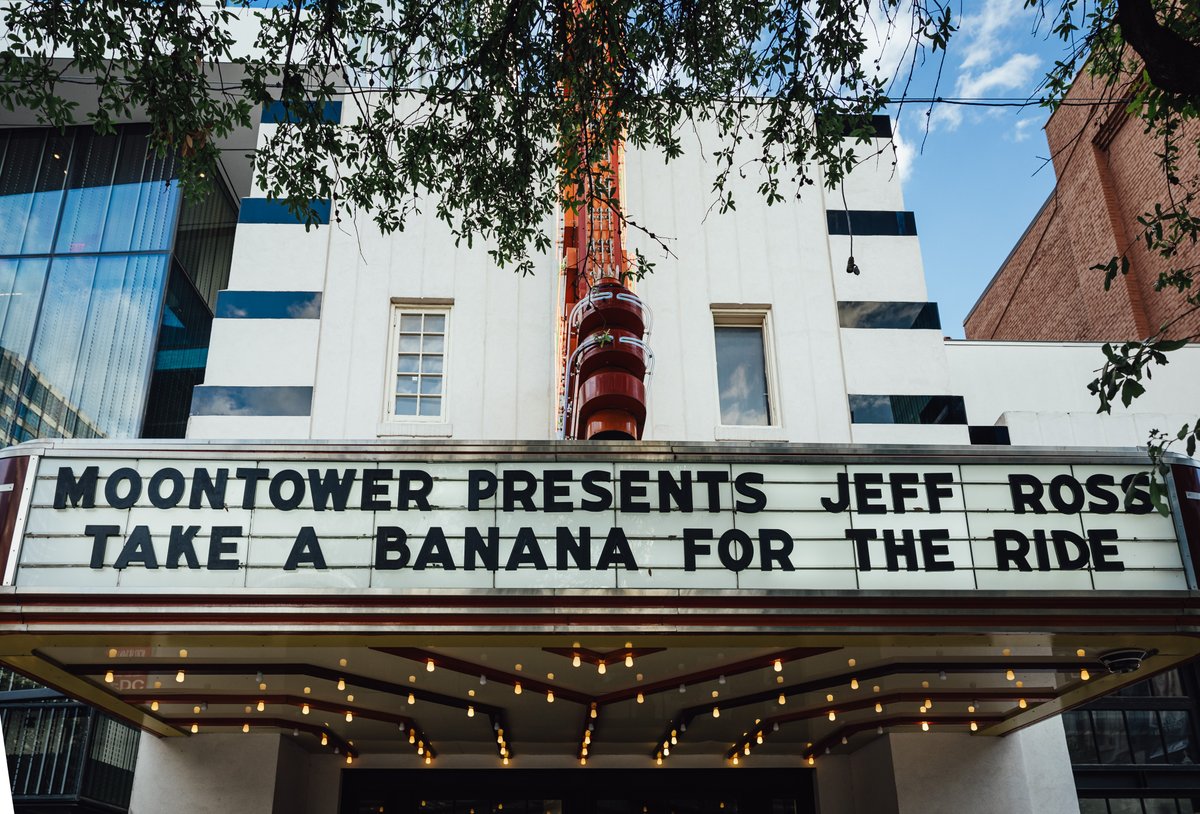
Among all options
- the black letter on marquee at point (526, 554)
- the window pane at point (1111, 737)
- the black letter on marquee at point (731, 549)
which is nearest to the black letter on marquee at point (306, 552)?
the black letter on marquee at point (526, 554)

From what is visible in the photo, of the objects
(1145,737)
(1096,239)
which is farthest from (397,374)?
(1096,239)

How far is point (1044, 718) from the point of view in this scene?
Answer: 1070cm

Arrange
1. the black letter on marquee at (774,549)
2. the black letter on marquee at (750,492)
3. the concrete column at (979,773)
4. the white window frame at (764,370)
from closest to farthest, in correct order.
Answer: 1. the black letter on marquee at (774,549)
2. the black letter on marquee at (750,492)
3. the concrete column at (979,773)
4. the white window frame at (764,370)

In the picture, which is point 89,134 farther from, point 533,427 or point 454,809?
point 454,809

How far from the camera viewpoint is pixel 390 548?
7.62m

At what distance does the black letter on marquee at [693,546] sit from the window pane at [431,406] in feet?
17.3

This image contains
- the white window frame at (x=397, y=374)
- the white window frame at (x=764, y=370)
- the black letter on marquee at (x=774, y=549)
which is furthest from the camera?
the white window frame at (x=764, y=370)

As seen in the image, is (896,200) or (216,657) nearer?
(216,657)

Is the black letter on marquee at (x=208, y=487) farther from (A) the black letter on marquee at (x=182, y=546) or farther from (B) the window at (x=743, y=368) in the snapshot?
(B) the window at (x=743, y=368)

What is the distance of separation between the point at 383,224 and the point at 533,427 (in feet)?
11.4

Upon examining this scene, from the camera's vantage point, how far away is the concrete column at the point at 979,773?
1133cm

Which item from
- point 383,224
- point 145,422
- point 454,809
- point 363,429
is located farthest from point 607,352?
point 145,422

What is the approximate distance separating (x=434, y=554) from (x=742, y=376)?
20.2ft

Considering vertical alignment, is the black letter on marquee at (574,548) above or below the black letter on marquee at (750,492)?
below
